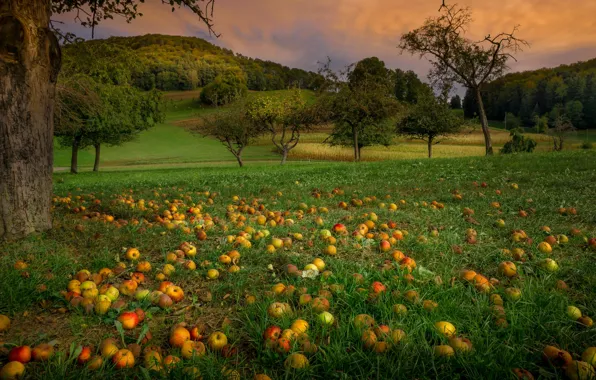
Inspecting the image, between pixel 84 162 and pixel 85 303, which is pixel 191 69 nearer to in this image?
pixel 84 162

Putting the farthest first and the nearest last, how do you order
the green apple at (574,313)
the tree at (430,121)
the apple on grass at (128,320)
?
the tree at (430,121), the apple on grass at (128,320), the green apple at (574,313)

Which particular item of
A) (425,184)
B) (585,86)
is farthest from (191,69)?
(425,184)

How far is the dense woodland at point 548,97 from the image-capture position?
73.2m

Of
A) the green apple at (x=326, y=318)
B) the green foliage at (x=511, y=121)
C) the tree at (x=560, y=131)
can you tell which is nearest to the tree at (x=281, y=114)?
the tree at (x=560, y=131)

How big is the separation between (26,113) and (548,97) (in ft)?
314

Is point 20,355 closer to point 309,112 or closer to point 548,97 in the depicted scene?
point 309,112

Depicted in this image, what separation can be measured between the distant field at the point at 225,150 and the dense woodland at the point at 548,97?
5382 mm

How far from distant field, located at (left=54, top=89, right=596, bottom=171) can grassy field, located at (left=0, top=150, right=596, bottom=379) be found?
1264 inches

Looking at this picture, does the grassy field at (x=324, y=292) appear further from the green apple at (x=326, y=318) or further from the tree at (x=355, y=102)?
the tree at (x=355, y=102)

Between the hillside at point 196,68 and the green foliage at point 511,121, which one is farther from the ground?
the hillside at point 196,68

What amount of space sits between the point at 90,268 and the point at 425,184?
8.27m

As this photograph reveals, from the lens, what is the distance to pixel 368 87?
33.7 m

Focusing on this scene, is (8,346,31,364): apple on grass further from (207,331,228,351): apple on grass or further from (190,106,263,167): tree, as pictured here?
(190,106,263,167): tree

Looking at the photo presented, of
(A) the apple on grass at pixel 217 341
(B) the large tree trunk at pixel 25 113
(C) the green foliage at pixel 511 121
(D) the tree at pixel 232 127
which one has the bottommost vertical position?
(A) the apple on grass at pixel 217 341
